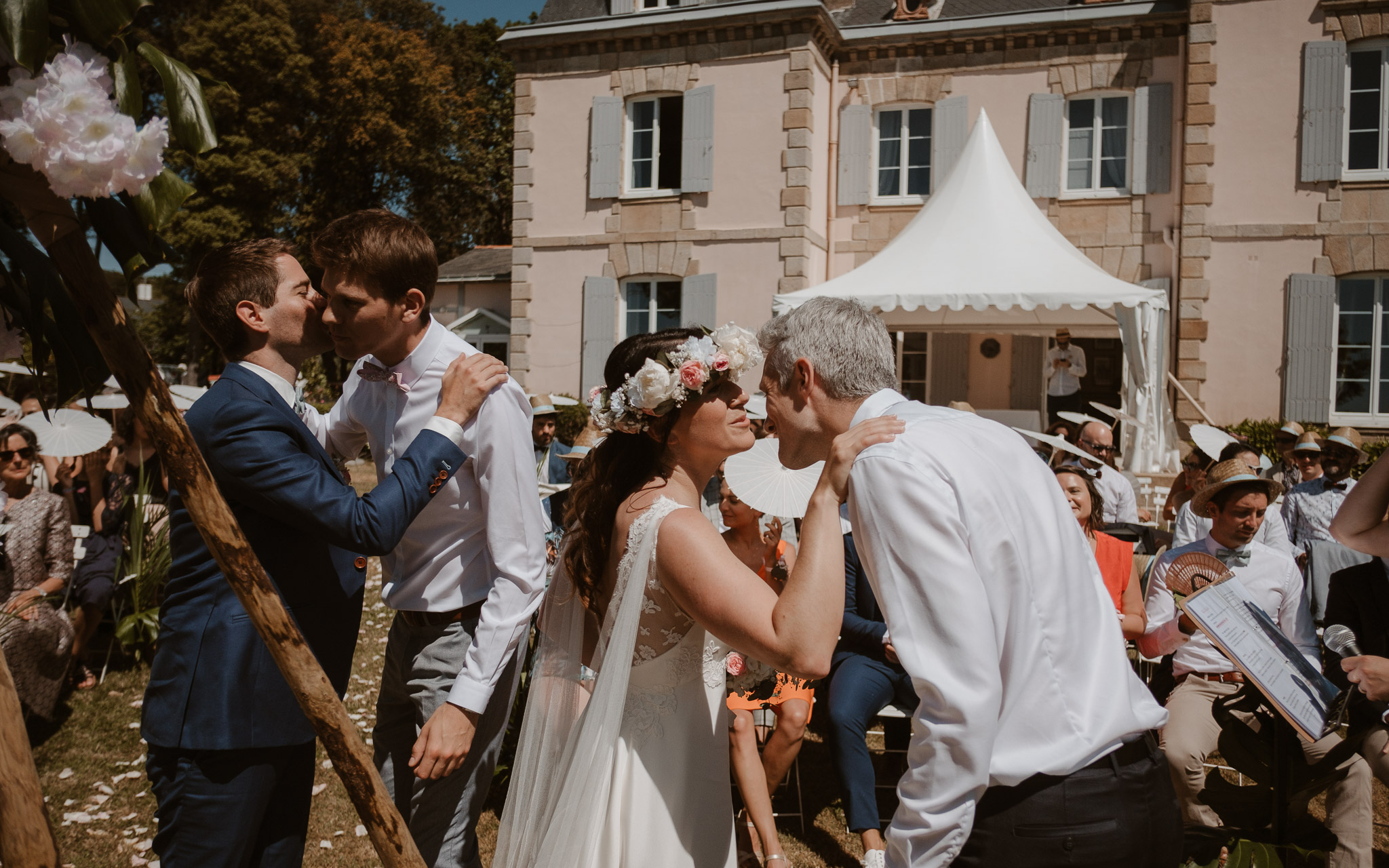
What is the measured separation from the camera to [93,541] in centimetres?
658

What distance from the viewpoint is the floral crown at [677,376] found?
7.93 ft

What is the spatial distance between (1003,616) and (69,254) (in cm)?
166

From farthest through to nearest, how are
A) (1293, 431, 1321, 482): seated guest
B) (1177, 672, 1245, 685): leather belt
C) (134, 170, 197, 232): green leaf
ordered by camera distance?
(1293, 431, 1321, 482): seated guest < (1177, 672, 1245, 685): leather belt < (134, 170, 197, 232): green leaf

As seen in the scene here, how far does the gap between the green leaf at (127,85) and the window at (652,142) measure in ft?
51.5

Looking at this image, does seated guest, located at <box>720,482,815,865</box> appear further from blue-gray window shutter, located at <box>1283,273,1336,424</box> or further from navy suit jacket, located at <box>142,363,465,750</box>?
blue-gray window shutter, located at <box>1283,273,1336,424</box>

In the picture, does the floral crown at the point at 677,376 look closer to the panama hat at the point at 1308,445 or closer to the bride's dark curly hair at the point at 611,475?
the bride's dark curly hair at the point at 611,475

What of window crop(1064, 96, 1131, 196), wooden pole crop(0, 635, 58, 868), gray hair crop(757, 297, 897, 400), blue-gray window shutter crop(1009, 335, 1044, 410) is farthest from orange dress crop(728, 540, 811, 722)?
blue-gray window shutter crop(1009, 335, 1044, 410)

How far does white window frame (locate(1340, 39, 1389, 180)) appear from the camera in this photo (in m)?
13.6

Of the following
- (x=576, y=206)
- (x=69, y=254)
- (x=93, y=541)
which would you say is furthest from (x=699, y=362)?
(x=576, y=206)

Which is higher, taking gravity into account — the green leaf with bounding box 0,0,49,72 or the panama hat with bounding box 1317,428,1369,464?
the green leaf with bounding box 0,0,49,72

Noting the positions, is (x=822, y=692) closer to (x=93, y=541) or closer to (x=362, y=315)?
(x=362, y=315)

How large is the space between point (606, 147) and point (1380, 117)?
455 inches

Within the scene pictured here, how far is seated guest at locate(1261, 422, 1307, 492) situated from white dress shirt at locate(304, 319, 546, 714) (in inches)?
293

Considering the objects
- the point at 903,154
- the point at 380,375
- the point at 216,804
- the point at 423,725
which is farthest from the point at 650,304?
the point at 216,804
